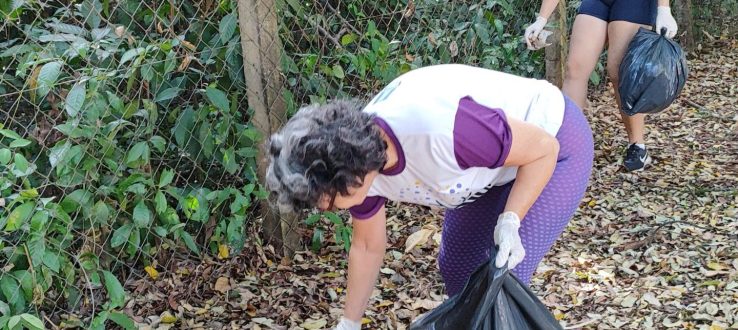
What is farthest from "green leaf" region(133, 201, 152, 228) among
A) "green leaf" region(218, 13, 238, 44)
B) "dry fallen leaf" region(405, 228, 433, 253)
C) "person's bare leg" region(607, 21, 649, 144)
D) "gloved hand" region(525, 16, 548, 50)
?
"person's bare leg" region(607, 21, 649, 144)

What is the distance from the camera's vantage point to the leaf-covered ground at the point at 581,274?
2938 mm

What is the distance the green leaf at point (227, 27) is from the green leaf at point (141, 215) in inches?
25.4

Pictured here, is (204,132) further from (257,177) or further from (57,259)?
(57,259)

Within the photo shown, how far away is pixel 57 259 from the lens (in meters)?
2.37

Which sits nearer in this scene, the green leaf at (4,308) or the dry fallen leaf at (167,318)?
the green leaf at (4,308)

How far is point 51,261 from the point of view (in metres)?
2.36

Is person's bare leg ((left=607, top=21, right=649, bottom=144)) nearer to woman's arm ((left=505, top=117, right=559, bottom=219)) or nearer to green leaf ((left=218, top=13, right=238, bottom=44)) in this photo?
green leaf ((left=218, top=13, right=238, bottom=44))

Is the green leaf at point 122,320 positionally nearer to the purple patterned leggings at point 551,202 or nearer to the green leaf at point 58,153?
the green leaf at point 58,153

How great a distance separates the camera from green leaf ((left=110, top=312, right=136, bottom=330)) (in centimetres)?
253

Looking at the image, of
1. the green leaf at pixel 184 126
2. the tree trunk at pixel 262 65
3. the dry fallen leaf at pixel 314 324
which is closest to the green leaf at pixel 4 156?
the green leaf at pixel 184 126

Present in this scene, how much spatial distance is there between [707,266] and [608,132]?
173 cm

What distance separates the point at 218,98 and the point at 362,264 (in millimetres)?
929

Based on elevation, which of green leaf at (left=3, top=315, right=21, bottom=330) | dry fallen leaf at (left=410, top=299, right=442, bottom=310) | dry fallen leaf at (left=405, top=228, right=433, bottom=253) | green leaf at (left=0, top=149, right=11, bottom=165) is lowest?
dry fallen leaf at (left=410, top=299, right=442, bottom=310)

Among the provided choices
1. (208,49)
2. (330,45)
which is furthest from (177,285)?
(330,45)
